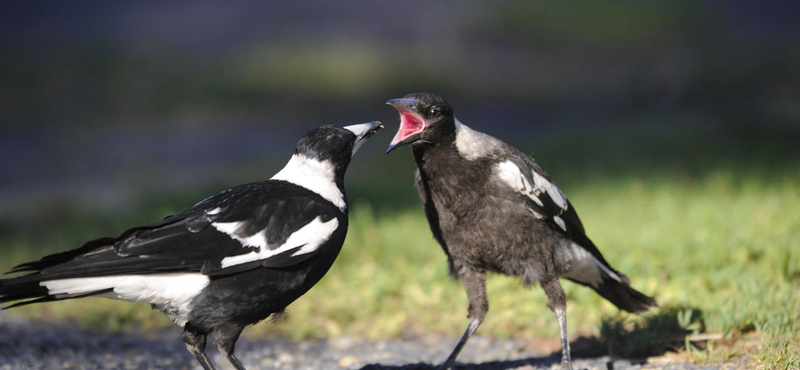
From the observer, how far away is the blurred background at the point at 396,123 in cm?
442

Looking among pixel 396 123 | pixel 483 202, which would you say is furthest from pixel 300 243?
pixel 396 123

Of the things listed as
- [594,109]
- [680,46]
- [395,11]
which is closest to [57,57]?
[395,11]

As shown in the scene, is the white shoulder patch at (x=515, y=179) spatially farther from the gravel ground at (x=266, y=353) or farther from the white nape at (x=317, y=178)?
the gravel ground at (x=266, y=353)

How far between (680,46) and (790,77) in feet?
5.73

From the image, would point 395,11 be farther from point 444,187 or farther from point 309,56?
point 444,187

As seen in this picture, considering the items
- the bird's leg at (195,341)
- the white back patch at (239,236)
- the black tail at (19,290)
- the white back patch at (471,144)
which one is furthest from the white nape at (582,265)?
the black tail at (19,290)

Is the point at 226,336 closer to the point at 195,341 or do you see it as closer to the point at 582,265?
the point at 195,341

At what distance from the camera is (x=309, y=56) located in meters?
12.8

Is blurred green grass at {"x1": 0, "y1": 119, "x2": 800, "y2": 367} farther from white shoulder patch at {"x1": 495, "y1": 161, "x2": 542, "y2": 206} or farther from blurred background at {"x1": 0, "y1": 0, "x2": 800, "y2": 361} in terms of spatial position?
white shoulder patch at {"x1": 495, "y1": 161, "x2": 542, "y2": 206}

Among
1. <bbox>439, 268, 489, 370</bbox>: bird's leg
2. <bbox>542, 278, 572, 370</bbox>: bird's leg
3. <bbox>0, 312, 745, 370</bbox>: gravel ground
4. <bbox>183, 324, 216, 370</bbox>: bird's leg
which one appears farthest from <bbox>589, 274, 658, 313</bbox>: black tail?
<bbox>183, 324, 216, 370</bbox>: bird's leg

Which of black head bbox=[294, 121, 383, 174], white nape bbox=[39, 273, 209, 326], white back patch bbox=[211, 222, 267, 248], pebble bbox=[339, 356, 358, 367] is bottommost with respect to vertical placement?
pebble bbox=[339, 356, 358, 367]

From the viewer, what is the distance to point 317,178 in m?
3.23

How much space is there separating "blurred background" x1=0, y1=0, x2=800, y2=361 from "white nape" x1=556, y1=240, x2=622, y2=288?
25 centimetres

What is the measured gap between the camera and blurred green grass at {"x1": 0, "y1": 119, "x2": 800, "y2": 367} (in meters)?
3.84
